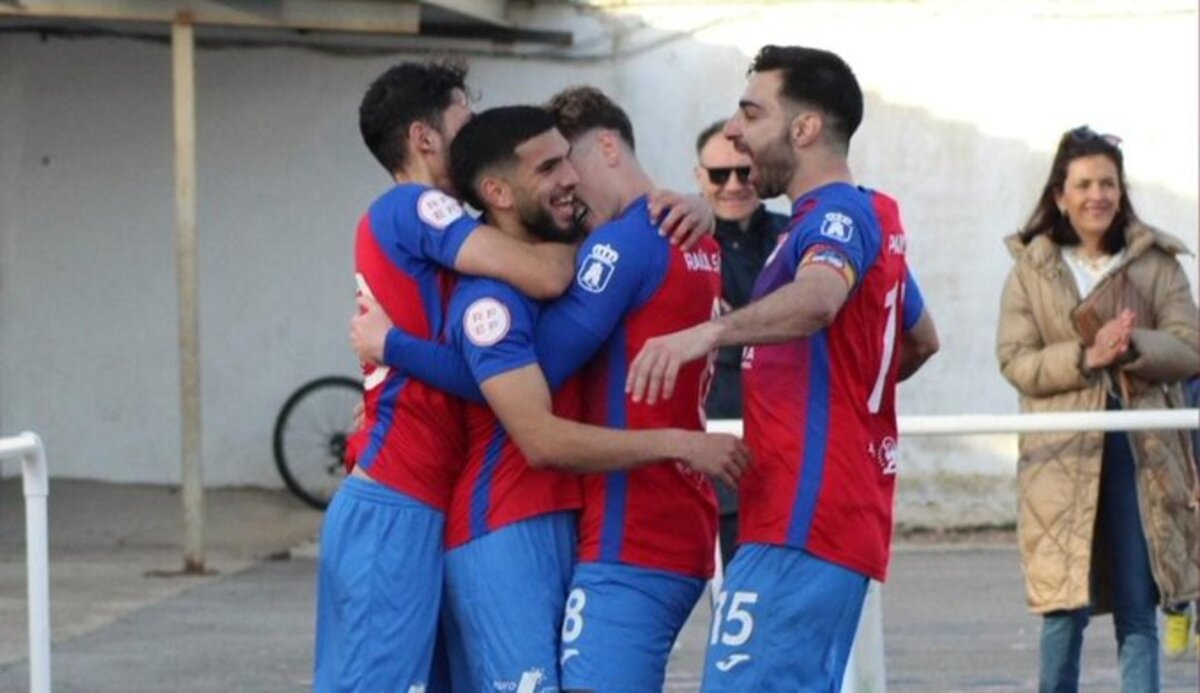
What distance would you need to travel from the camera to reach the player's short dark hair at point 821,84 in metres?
5.23

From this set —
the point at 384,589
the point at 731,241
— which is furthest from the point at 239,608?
the point at 384,589

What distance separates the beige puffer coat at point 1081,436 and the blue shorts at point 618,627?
2.50 m

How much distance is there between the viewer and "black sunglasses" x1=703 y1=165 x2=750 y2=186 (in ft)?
26.6

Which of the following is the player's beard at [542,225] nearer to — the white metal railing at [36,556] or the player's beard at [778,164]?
the player's beard at [778,164]

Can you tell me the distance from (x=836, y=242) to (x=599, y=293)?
51 centimetres

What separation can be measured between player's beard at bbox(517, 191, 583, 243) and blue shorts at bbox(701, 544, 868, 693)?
780 mm

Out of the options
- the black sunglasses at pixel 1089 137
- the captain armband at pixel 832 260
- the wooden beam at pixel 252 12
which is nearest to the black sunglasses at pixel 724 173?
the black sunglasses at pixel 1089 137

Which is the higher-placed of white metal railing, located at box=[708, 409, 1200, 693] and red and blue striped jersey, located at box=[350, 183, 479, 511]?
red and blue striped jersey, located at box=[350, 183, 479, 511]

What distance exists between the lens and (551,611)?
530cm

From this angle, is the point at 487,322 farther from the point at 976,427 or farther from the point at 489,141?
the point at 976,427

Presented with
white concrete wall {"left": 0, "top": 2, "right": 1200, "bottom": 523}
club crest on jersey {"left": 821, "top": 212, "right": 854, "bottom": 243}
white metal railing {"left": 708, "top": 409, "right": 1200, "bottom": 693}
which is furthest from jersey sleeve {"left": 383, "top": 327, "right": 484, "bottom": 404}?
white concrete wall {"left": 0, "top": 2, "right": 1200, "bottom": 523}

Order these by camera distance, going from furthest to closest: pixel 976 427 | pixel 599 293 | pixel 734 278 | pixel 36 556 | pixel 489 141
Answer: pixel 734 278 → pixel 976 427 → pixel 36 556 → pixel 489 141 → pixel 599 293

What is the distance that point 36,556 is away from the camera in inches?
267

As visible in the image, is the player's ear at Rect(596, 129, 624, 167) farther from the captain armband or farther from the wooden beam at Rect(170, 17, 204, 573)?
the wooden beam at Rect(170, 17, 204, 573)
